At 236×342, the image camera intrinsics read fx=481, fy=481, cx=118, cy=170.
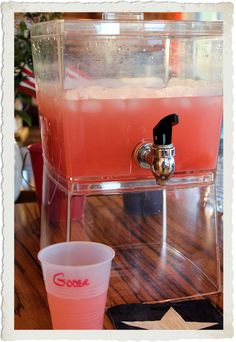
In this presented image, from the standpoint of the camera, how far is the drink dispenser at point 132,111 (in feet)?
2.49

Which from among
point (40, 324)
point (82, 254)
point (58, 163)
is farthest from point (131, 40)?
point (40, 324)

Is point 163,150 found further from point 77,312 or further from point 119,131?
point 77,312

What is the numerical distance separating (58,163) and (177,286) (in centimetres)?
31

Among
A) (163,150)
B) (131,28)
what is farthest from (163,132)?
(131,28)

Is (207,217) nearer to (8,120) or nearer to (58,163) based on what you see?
(58,163)

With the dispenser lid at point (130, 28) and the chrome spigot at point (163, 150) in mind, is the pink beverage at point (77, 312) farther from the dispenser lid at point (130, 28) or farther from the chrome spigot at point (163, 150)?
the dispenser lid at point (130, 28)

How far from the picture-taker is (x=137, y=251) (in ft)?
3.36

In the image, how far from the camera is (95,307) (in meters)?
0.67

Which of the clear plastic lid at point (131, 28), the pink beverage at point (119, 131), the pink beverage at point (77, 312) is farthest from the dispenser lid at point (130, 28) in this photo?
the pink beverage at point (77, 312)

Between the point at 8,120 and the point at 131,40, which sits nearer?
the point at 8,120

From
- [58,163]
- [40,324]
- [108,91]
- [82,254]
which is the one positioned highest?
[108,91]

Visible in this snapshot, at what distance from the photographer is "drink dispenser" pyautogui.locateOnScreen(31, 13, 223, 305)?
0.76 metres

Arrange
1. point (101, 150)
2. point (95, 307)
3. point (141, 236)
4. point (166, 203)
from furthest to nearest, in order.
Answer: point (166, 203)
point (141, 236)
point (101, 150)
point (95, 307)

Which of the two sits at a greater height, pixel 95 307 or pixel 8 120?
pixel 8 120
